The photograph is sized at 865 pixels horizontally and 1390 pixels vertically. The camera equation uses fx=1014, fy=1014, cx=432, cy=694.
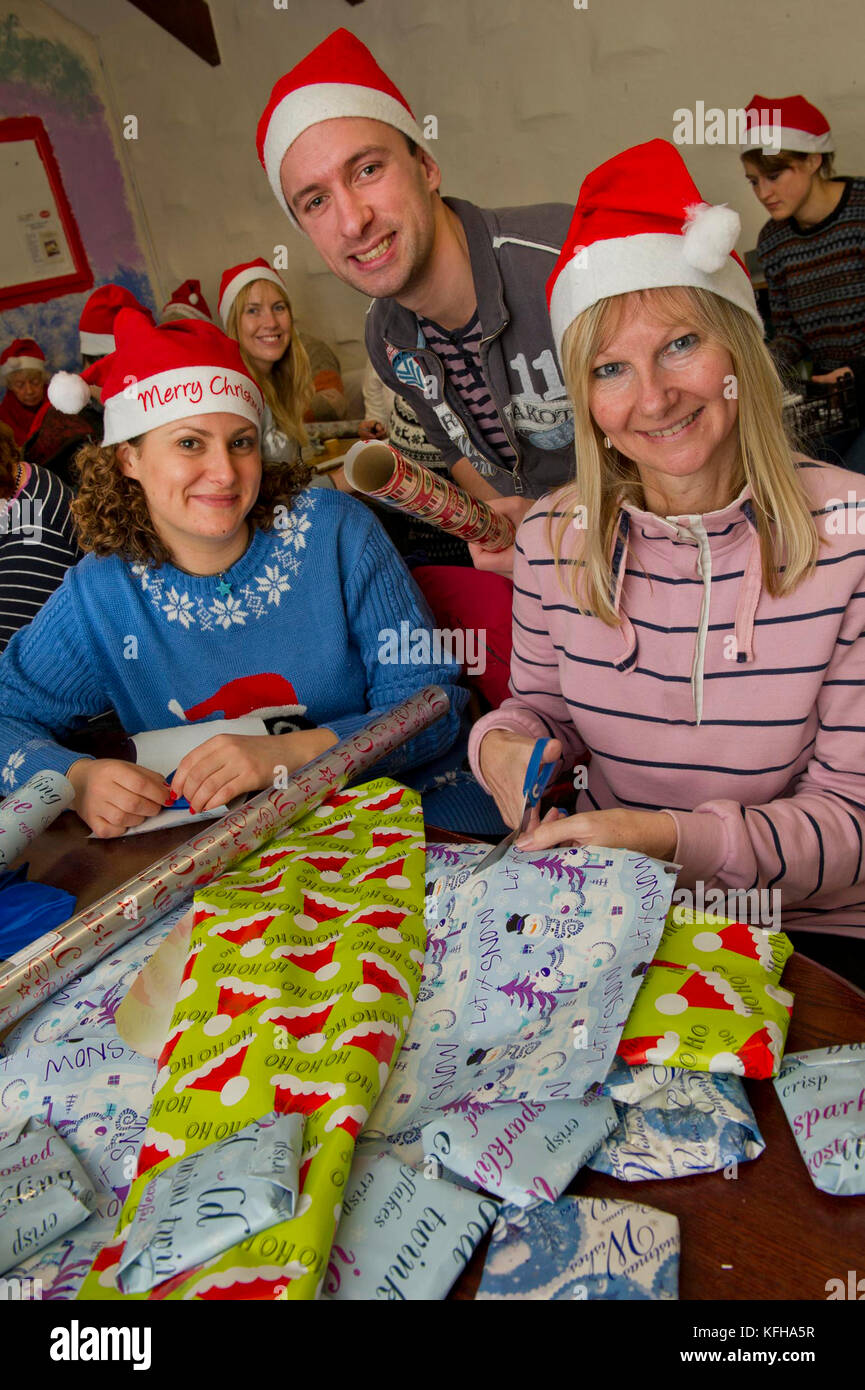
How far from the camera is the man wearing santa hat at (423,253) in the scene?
1.79 m

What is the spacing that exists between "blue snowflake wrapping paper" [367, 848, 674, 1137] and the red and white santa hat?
1.40 meters

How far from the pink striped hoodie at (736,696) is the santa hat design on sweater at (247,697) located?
0.47 m

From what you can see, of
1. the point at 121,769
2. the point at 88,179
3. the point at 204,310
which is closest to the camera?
the point at 121,769

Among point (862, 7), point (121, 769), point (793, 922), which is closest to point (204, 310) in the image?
point (862, 7)

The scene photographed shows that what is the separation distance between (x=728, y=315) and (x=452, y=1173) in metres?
1.05

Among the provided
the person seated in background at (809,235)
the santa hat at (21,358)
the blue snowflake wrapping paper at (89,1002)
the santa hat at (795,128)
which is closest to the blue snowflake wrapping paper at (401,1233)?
the blue snowflake wrapping paper at (89,1002)

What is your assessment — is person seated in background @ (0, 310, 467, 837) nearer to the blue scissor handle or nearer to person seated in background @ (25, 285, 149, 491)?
the blue scissor handle

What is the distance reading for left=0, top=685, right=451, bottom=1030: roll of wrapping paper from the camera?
1.08 metres

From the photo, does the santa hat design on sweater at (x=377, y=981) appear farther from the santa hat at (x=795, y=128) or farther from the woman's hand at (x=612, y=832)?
the santa hat at (x=795, y=128)

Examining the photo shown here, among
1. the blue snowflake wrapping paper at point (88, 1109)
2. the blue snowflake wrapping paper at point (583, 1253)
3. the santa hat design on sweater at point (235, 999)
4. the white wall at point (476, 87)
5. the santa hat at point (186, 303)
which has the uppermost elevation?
the white wall at point (476, 87)

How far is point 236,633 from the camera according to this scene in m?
1.87

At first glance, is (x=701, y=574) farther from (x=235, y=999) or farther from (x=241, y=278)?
(x=241, y=278)
